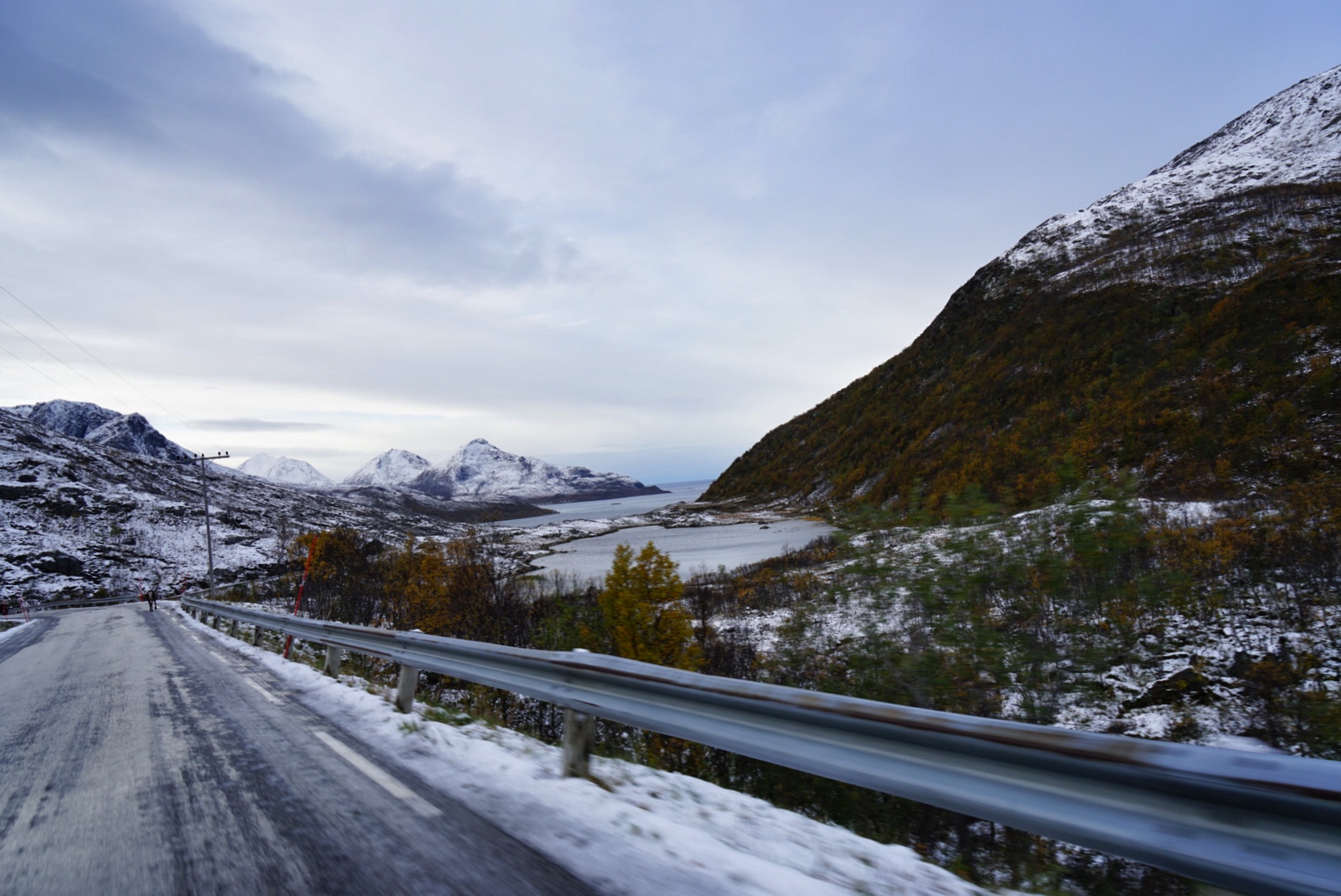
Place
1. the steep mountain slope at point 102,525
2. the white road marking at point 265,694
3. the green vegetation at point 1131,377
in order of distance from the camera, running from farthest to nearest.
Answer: the steep mountain slope at point 102,525, the green vegetation at point 1131,377, the white road marking at point 265,694

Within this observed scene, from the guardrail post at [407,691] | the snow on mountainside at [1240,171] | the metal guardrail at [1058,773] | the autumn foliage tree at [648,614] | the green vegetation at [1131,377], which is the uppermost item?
the snow on mountainside at [1240,171]

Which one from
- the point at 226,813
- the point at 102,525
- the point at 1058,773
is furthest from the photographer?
the point at 102,525

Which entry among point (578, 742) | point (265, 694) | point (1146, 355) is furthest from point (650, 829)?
point (1146, 355)

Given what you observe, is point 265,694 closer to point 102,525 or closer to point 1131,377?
point 1131,377

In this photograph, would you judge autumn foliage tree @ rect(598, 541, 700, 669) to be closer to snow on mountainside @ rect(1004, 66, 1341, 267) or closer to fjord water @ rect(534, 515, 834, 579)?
fjord water @ rect(534, 515, 834, 579)

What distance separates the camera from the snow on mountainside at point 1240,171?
308 ft

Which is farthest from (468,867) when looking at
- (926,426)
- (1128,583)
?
(926,426)

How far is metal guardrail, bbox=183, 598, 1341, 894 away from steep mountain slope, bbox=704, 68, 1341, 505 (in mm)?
2955

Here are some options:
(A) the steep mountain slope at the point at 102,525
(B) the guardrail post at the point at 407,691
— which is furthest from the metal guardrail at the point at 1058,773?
(A) the steep mountain slope at the point at 102,525

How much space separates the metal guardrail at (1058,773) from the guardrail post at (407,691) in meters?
3.22

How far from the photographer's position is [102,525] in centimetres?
6919

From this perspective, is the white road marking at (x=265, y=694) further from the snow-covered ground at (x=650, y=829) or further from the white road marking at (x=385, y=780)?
the snow-covered ground at (x=650, y=829)

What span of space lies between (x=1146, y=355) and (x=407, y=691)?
3039 inches

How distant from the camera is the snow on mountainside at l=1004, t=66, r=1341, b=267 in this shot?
94.0 m
